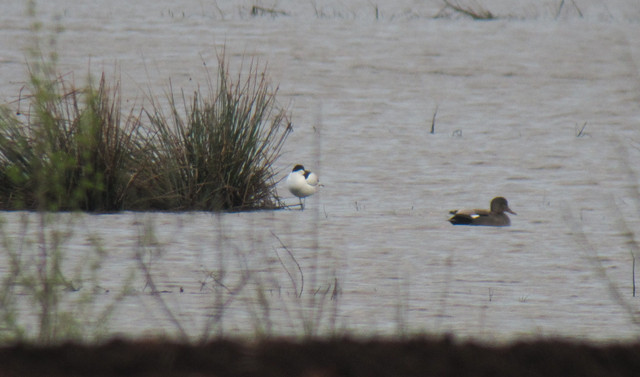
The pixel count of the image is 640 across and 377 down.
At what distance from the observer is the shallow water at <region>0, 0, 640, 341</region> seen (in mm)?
4371

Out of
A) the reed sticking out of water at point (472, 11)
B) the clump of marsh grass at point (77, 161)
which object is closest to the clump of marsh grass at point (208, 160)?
the clump of marsh grass at point (77, 161)

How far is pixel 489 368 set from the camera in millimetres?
2248

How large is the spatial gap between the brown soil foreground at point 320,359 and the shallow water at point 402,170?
1.61ft

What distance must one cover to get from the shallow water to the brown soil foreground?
1.61 feet

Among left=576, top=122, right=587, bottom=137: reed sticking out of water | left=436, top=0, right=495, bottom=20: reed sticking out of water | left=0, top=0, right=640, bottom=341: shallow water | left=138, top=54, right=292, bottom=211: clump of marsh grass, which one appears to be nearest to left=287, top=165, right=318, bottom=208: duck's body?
left=0, top=0, right=640, bottom=341: shallow water

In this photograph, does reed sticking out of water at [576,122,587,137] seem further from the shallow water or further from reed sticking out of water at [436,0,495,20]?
reed sticking out of water at [436,0,495,20]

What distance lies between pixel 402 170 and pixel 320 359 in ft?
22.6

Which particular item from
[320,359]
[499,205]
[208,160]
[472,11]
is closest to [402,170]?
[499,205]

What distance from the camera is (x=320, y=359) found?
2303 mm

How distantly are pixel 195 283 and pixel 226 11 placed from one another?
13658mm

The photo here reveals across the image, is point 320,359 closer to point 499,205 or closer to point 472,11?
point 499,205

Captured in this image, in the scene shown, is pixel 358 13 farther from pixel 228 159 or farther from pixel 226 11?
pixel 228 159

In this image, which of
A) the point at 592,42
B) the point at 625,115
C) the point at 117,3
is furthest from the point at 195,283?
the point at 117,3

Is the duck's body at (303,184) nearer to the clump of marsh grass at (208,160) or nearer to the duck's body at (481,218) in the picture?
the clump of marsh grass at (208,160)
